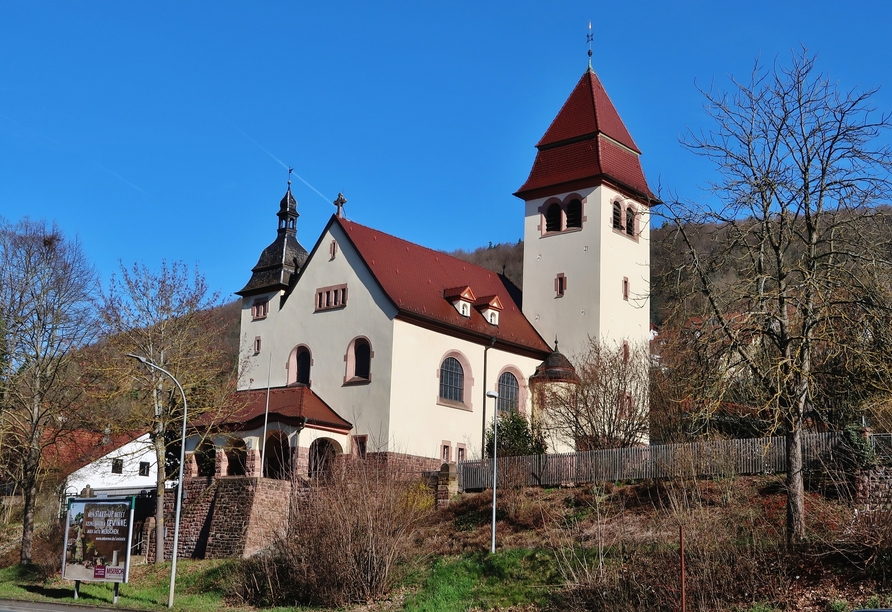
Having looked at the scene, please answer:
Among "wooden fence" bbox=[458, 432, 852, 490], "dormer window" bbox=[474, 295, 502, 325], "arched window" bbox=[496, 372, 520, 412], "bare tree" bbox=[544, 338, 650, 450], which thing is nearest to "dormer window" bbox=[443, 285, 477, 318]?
"dormer window" bbox=[474, 295, 502, 325]

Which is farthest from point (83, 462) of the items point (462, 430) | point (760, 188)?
point (760, 188)

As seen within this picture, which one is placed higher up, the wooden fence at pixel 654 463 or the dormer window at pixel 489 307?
the dormer window at pixel 489 307

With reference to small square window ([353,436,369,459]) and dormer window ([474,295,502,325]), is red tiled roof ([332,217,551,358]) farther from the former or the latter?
small square window ([353,436,369,459])

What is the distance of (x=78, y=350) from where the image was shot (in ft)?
117

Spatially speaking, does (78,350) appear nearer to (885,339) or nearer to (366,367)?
(366,367)

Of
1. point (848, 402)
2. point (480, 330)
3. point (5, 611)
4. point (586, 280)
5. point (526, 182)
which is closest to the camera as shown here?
point (5, 611)

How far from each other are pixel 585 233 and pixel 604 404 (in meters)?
9.81

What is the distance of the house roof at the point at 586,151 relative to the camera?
4181cm

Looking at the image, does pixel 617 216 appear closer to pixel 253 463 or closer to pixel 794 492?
pixel 253 463

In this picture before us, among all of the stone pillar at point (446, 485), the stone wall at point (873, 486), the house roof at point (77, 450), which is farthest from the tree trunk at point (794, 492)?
the house roof at point (77, 450)

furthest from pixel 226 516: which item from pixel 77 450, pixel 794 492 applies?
pixel 794 492

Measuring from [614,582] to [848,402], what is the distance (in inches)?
395

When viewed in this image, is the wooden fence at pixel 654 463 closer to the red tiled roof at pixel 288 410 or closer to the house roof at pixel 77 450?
the red tiled roof at pixel 288 410

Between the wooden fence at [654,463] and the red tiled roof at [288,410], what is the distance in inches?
222
